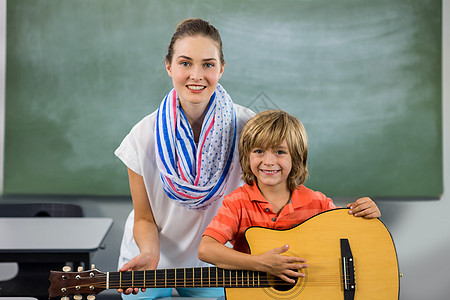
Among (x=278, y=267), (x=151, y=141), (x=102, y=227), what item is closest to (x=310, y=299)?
(x=278, y=267)

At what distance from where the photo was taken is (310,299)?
147 cm

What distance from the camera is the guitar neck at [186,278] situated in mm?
1474

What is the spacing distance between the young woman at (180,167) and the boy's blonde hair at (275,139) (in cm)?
19

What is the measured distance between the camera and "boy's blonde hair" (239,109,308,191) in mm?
1569

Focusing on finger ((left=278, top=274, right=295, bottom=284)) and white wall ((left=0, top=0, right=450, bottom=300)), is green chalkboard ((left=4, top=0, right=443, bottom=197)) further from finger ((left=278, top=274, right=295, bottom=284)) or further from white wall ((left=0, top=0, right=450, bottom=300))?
finger ((left=278, top=274, right=295, bottom=284))

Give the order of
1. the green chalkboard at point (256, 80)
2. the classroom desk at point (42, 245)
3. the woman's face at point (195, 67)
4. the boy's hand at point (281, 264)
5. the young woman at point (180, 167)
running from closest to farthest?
the boy's hand at point (281, 264) → the woman's face at point (195, 67) → the young woman at point (180, 167) → the classroom desk at point (42, 245) → the green chalkboard at point (256, 80)

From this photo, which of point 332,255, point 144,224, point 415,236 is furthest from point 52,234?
point 415,236

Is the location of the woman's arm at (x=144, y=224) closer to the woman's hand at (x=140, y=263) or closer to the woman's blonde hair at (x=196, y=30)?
the woman's hand at (x=140, y=263)

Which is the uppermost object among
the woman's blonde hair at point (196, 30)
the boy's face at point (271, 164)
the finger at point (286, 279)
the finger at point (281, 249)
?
the woman's blonde hair at point (196, 30)

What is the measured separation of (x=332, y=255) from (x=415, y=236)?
194 centimetres

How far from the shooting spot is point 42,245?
2031 millimetres

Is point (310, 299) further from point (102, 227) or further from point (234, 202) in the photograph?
point (102, 227)

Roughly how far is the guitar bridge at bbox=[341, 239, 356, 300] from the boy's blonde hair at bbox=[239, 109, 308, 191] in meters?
0.26

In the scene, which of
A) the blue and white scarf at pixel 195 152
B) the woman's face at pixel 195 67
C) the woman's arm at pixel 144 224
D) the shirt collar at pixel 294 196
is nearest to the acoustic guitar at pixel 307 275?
the shirt collar at pixel 294 196
